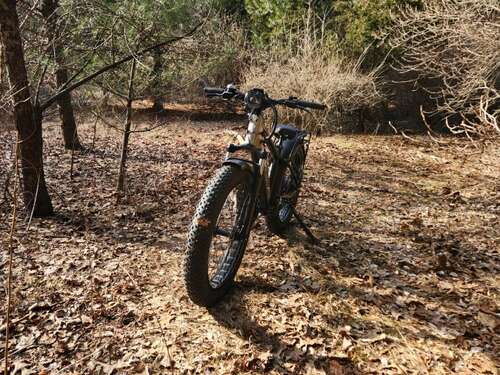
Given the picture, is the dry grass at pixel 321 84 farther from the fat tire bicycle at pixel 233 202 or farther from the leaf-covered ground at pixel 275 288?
the fat tire bicycle at pixel 233 202

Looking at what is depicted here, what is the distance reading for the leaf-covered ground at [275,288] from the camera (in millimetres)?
2697

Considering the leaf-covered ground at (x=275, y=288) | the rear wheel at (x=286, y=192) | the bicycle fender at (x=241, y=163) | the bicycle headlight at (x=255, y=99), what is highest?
the bicycle headlight at (x=255, y=99)

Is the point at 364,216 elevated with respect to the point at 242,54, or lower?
lower

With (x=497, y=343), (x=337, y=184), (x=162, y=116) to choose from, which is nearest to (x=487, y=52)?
(x=337, y=184)

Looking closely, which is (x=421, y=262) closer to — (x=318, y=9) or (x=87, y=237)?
(x=87, y=237)

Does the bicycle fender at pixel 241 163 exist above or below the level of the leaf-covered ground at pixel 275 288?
above

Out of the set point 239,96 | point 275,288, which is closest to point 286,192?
point 275,288

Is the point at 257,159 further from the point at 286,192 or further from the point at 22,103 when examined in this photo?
the point at 22,103

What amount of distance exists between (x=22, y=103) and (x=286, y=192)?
2.88 meters

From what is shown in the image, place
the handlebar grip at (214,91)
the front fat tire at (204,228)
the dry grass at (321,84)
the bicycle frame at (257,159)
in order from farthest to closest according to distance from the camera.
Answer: the dry grass at (321,84), the handlebar grip at (214,91), the bicycle frame at (257,159), the front fat tire at (204,228)

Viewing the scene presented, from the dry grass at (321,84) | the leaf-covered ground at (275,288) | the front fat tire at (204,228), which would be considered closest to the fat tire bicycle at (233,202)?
the front fat tire at (204,228)

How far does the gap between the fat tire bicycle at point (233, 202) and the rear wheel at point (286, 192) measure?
0.14 feet

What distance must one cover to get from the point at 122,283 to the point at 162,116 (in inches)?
431

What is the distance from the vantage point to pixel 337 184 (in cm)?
658
